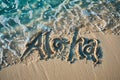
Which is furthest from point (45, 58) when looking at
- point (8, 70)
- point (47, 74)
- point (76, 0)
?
point (76, 0)

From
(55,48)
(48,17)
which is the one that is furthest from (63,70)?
(48,17)

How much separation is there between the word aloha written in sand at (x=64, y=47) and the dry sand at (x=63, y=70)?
83 mm

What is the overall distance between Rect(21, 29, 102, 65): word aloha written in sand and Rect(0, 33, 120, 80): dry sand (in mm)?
83

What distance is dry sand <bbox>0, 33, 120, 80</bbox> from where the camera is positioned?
13.2ft

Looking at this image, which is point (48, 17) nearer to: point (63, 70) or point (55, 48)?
point (55, 48)

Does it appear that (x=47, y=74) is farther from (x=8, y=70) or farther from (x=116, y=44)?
(x=116, y=44)

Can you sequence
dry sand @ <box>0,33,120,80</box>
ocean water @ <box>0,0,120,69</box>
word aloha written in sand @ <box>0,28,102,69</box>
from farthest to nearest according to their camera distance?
ocean water @ <box>0,0,120,69</box> < word aloha written in sand @ <box>0,28,102,69</box> < dry sand @ <box>0,33,120,80</box>

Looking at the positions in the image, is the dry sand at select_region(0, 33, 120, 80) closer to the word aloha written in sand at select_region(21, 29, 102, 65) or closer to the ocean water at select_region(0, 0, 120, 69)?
the word aloha written in sand at select_region(21, 29, 102, 65)

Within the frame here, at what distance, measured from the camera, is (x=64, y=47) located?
14.0ft

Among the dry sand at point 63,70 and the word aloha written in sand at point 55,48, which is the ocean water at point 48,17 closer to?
the word aloha written in sand at point 55,48

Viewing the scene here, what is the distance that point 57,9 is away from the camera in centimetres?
480

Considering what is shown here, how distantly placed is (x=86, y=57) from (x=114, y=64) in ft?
1.19

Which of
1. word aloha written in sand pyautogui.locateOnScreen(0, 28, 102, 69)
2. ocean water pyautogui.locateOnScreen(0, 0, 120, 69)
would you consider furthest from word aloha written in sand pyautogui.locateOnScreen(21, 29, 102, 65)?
ocean water pyautogui.locateOnScreen(0, 0, 120, 69)

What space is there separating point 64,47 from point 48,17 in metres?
0.61
